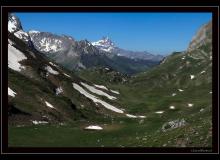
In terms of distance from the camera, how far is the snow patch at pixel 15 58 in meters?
118

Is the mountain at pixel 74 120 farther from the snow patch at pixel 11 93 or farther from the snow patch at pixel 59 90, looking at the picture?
the snow patch at pixel 11 93

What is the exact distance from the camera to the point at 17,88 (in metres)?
96.2

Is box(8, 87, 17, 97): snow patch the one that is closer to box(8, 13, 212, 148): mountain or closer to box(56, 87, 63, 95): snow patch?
box(8, 13, 212, 148): mountain

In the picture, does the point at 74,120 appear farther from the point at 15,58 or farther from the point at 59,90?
the point at 15,58

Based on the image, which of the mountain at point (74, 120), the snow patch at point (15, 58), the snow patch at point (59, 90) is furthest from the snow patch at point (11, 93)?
the snow patch at point (59, 90)

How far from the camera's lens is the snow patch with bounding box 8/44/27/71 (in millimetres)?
118312

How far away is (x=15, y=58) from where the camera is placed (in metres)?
123
